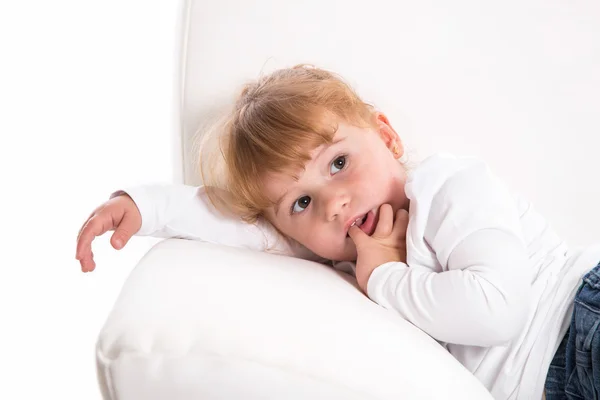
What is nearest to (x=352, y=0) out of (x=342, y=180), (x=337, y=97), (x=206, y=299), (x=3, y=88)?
(x=337, y=97)

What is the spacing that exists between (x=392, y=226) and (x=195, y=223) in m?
0.28

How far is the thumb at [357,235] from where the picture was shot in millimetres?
960

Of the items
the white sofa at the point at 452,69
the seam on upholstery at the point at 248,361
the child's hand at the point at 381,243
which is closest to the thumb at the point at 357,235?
the child's hand at the point at 381,243

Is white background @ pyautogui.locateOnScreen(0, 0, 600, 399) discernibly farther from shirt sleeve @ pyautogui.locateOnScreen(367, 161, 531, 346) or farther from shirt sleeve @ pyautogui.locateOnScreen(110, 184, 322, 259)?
shirt sleeve @ pyautogui.locateOnScreen(367, 161, 531, 346)

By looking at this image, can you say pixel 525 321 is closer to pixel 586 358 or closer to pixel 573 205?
pixel 586 358

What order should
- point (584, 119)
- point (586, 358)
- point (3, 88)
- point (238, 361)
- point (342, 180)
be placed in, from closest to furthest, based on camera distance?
point (238, 361)
point (586, 358)
point (342, 180)
point (584, 119)
point (3, 88)

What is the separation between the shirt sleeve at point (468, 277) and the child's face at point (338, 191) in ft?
0.35

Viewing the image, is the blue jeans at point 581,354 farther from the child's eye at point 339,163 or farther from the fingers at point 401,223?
the child's eye at point 339,163

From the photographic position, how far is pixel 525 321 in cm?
89

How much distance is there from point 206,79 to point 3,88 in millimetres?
551

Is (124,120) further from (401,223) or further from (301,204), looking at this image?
(401,223)

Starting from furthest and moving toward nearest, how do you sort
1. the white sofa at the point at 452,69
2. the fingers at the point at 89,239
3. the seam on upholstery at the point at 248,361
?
the white sofa at the point at 452,69 < the fingers at the point at 89,239 < the seam on upholstery at the point at 248,361

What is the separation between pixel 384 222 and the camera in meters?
0.98

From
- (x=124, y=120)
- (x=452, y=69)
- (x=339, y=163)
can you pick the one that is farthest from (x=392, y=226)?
(x=124, y=120)
